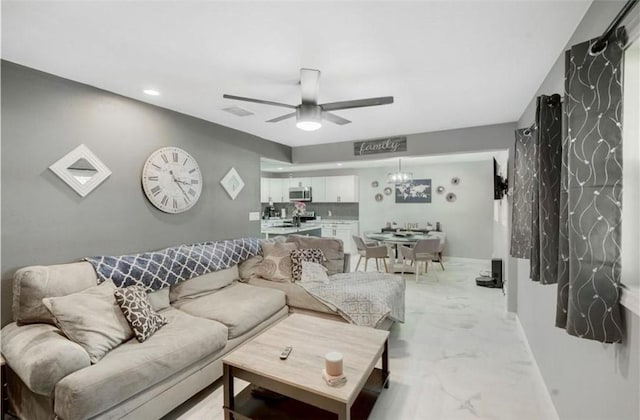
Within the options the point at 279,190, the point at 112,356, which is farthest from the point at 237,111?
the point at 279,190

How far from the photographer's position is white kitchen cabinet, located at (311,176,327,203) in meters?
8.27

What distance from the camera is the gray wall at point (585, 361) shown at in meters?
1.14

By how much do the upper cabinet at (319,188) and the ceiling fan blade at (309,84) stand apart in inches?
224

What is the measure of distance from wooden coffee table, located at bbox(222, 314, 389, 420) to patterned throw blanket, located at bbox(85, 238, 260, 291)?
118cm

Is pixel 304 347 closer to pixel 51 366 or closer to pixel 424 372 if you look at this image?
pixel 424 372

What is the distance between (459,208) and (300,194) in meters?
4.10

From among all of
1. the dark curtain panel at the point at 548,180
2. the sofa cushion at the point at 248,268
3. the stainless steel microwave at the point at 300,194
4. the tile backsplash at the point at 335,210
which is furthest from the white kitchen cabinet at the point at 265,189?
the dark curtain panel at the point at 548,180

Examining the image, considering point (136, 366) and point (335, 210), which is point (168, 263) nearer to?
point (136, 366)

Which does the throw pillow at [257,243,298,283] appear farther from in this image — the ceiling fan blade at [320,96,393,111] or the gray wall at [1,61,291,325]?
the ceiling fan blade at [320,96,393,111]

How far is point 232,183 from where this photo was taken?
404cm

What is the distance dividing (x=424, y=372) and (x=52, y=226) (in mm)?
3317

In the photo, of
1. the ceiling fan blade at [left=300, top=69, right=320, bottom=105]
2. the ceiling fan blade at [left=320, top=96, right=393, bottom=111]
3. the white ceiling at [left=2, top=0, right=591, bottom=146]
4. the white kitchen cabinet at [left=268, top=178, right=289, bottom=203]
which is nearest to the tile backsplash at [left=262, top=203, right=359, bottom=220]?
the white kitchen cabinet at [left=268, top=178, right=289, bottom=203]

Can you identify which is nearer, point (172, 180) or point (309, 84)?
point (309, 84)

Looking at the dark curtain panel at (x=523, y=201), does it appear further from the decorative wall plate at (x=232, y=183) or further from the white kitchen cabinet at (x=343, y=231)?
the white kitchen cabinet at (x=343, y=231)
